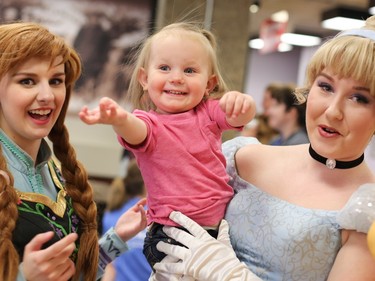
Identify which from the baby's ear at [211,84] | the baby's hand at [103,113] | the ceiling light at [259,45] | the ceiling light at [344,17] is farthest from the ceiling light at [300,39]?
the baby's hand at [103,113]

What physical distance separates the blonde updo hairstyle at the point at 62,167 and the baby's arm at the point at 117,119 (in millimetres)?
288

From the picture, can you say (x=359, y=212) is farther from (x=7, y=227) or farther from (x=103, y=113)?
(x=7, y=227)

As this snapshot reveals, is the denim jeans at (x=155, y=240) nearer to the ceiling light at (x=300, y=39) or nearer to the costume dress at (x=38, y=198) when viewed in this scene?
the costume dress at (x=38, y=198)

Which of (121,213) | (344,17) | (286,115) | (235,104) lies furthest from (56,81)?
(344,17)

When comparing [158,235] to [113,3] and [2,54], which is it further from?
[113,3]

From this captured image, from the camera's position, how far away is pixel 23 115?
5.36ft

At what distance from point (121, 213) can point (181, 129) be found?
6.89ft

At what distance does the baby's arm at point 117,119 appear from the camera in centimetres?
143

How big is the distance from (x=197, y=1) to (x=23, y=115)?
1.30m

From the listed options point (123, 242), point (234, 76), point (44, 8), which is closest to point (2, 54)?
point (123, 242)

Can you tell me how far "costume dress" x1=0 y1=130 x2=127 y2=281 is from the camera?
1.60 meters

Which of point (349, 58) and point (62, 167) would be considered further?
point (62, 167)

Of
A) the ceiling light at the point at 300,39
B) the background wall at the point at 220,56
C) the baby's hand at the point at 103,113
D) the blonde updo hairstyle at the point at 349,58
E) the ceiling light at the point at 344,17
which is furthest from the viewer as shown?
the ceiling light at the point at 300,39

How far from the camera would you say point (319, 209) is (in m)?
1.69
